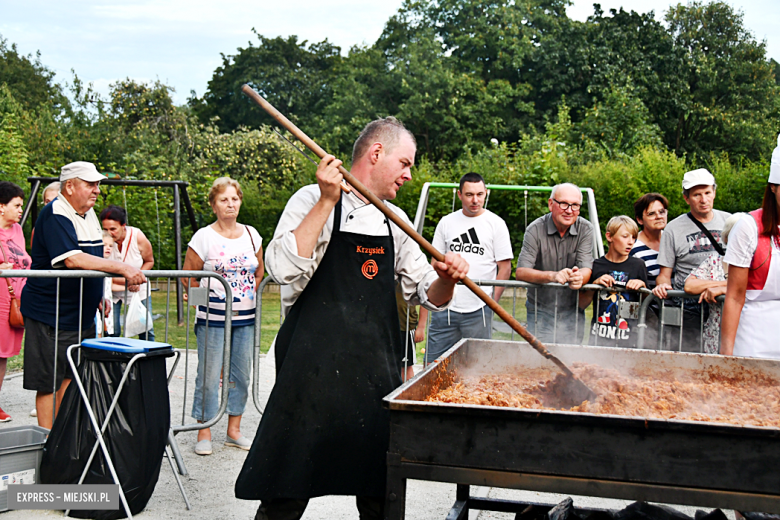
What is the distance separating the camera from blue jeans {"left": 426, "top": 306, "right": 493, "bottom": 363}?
223 inches

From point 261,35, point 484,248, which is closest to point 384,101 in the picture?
point 261,35

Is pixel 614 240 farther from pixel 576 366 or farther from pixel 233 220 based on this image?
pixel 233 220

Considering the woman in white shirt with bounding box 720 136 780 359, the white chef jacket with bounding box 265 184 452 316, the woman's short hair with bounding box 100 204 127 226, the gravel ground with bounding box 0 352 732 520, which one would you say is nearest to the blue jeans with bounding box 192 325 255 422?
the gravel ground with bounding box 0 352 732 520

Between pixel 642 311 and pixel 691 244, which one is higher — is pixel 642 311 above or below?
below

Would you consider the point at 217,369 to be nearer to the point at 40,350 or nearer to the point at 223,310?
the point at 223,310

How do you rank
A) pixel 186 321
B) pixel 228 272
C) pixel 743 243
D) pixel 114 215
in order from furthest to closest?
pixel 186 321 → pixel 114 215 → pixel 228 272 → pixel 743 243

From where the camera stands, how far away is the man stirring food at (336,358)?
2635 millimetres

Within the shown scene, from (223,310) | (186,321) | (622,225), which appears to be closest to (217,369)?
(223,310)

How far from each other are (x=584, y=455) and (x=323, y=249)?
124cm

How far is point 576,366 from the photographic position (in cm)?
338

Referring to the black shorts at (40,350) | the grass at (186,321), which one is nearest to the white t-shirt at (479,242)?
the black shorts at (40,350)

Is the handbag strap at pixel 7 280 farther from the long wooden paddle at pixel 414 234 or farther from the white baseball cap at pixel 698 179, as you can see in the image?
the white baseball cap at pixel 698 179

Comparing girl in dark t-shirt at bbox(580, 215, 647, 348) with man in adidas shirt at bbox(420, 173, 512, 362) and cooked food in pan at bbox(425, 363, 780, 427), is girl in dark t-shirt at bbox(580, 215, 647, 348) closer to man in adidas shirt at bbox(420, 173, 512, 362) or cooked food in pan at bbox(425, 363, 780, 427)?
man in adidas shirt at bbox(420, 173, 512, 362)

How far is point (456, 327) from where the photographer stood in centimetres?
569
